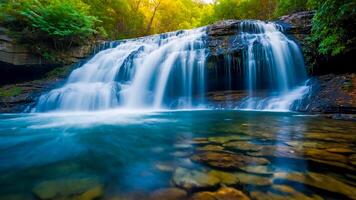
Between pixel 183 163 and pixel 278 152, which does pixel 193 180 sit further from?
pixel 278 152

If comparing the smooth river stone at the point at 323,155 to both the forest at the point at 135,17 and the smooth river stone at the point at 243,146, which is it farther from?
the forest at the point at 135,17

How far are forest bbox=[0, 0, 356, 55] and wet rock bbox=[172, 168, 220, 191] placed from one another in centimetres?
471

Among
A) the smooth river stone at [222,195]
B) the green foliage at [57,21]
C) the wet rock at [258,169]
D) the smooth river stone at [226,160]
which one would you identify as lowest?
the smooth river stone at [222,195]

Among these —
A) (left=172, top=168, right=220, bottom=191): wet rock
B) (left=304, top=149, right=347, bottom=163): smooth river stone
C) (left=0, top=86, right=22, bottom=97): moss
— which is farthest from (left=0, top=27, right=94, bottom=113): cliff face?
(left=304, top=149, right=347, bottom=163): smooth river stone

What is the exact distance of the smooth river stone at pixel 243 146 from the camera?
2.12 metres

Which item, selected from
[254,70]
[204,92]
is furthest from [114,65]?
[254,70]

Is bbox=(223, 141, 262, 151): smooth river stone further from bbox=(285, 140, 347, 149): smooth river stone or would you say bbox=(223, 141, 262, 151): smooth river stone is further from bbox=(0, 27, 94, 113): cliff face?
bbox=(0, 27, 94, 113): cliff face

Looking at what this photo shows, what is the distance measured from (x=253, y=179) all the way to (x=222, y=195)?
31cm

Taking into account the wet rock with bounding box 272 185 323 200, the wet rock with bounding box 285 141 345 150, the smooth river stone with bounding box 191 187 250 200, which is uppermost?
the wet rock with bounding box 285 141 345 150

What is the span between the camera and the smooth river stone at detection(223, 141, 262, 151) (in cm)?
212

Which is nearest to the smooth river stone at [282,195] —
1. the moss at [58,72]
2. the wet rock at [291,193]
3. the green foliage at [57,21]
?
the wet rock at [291,193]

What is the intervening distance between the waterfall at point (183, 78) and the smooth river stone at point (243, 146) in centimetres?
431

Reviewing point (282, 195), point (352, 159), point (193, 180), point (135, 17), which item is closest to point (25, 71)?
point (193, 180)

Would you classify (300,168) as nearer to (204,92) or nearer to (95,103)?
(204,92)
